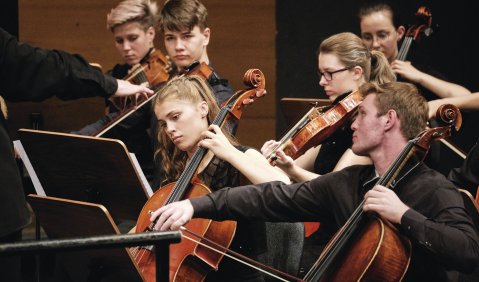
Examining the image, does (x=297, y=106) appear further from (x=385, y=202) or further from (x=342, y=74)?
(x=385, y=202)

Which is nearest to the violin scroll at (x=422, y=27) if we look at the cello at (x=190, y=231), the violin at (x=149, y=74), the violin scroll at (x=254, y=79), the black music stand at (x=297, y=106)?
the black music stand at (x=297, y=106)

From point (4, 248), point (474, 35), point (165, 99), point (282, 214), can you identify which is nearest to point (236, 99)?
point (165, 99)

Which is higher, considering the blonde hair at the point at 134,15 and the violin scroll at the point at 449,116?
the violin scroll at the point at 449,116

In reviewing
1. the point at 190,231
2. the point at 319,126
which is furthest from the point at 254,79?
the point at 190,231

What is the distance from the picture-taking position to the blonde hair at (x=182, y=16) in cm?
362

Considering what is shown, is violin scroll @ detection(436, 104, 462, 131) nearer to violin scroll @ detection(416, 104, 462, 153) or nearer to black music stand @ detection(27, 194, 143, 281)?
violin scroll @ detection(416, 104, 462, 153)

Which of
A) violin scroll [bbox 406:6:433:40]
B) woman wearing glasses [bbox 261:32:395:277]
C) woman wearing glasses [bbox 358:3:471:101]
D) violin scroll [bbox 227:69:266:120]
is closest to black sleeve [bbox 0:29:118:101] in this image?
violin scroll [bbox 227:69:266:120]

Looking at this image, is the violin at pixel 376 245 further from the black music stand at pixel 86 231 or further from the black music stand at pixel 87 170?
the black music stand at pixel 87 170

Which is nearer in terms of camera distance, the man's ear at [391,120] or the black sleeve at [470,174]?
the man's ear at [391,120]

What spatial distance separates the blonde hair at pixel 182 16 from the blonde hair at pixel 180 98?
26.8 inches

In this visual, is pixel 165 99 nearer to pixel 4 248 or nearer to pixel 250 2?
pixel 4 248

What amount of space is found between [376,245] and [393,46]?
1.95 metres

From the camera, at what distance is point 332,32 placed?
4832 millimetres

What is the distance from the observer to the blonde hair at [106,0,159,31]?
4.01m
